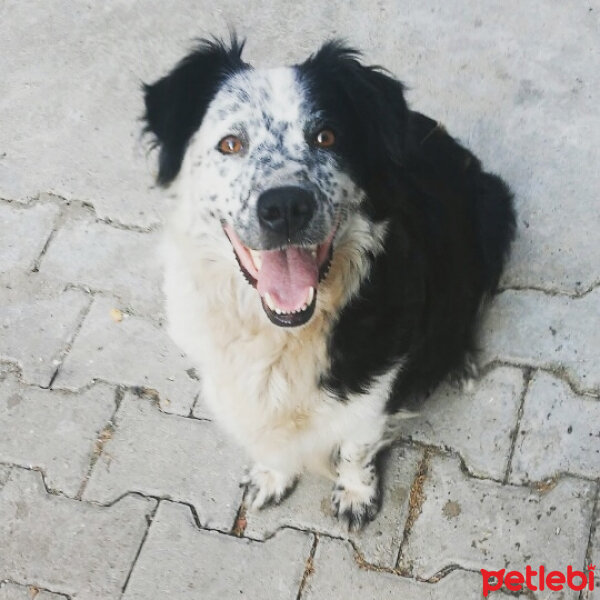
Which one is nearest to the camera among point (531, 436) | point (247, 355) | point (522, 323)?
point (247, 355)

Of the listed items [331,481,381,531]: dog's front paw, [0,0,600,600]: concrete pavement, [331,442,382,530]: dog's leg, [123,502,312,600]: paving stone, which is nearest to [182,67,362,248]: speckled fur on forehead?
[0,0,600,600]: concrete pavement

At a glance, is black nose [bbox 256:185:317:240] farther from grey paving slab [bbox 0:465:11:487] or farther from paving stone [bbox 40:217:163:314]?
grey paving slab [bbox 0:465:11:487]

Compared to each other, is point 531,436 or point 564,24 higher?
point 564,24

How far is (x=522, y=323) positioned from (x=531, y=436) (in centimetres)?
47

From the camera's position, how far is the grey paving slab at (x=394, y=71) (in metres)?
3.61

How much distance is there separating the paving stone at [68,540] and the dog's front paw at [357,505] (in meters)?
0.70

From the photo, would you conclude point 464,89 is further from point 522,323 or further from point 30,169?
point 30,169

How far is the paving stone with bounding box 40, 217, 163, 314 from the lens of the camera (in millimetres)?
3549

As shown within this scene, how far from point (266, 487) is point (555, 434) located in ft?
3.57

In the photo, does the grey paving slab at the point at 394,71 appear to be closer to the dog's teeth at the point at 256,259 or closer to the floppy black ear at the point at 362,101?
the floppy black ear at the point at 362,101

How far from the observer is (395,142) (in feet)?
7.72

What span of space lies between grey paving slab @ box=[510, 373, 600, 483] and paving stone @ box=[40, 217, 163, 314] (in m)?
1.56

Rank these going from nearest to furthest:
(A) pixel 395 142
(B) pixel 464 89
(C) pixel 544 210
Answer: (A) pixel 395 142, (C) pixel 544 210, (B) pixel 464 89

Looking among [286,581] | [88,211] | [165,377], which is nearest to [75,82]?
[88,211]
